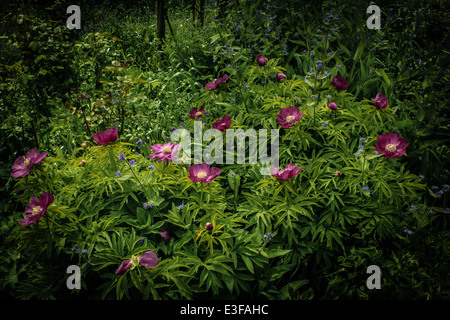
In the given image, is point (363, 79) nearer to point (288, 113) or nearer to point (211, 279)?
point (288, 113)

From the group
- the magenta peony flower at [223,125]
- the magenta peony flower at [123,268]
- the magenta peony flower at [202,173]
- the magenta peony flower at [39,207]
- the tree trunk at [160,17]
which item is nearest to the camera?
the magenta peony flower at [123,268]

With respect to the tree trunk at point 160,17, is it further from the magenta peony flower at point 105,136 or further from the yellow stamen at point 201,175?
the yellow stamen at point 201,175

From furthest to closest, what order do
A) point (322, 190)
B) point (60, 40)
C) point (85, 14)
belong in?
point (85, 14) → point (60, 40) → point (322, 190)

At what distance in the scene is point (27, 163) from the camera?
64.1 inches

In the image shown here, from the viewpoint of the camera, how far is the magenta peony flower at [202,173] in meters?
1.71

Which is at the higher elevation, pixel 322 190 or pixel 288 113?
pixel 288 113

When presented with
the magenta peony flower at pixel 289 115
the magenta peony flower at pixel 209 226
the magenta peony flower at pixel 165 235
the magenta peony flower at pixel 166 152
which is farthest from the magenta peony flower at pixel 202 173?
the magenta peony flower at pixel 289 115

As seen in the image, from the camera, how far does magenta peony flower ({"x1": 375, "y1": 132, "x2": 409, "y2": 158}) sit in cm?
172

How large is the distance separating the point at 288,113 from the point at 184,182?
2.72 feet

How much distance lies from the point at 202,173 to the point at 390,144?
1.10 metres

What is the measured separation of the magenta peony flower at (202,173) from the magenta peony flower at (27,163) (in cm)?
77

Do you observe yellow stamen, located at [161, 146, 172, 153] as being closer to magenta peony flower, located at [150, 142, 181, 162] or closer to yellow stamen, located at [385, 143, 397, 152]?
Answer: magenta peony flower, located at [150, 142, 181, 162]

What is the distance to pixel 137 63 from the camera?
4.16 meters
